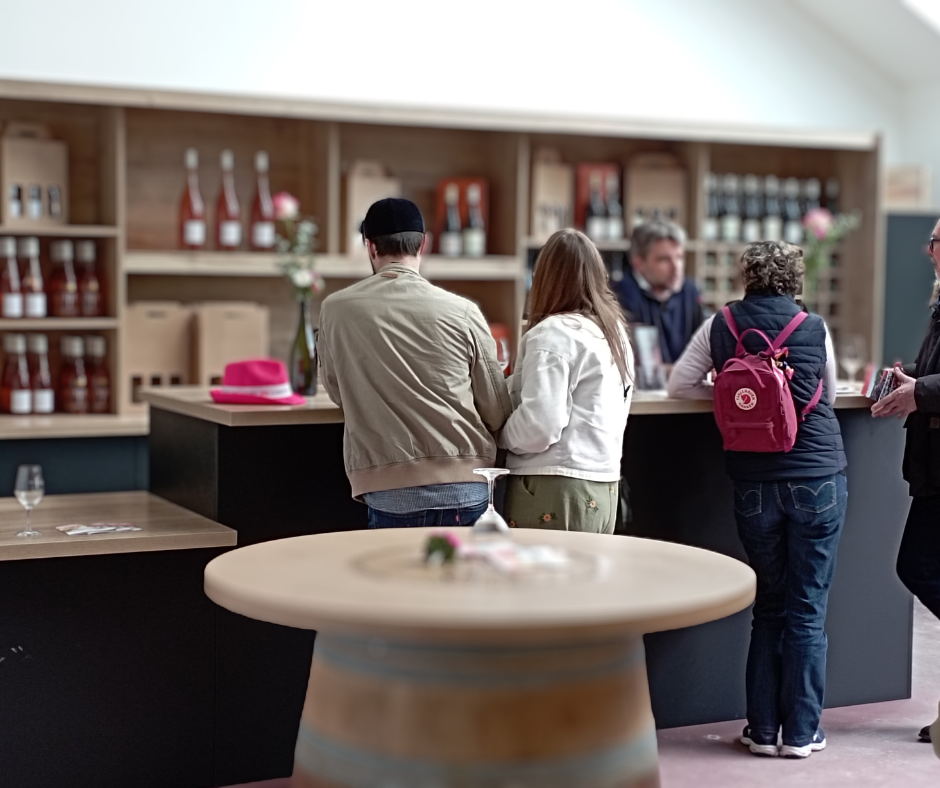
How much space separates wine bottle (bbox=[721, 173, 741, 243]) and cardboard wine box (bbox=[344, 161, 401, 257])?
1.59 metres

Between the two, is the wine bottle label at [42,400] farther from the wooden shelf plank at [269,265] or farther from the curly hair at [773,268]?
the curly hair at [773,268]

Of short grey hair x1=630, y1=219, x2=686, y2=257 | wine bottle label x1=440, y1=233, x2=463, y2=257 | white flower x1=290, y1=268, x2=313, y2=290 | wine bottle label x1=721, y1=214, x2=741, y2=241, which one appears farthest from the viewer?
wine bottle label x1=721, y1=214, x2=741, y2=241

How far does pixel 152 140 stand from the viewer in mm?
5293

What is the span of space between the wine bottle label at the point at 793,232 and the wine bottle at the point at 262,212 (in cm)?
245

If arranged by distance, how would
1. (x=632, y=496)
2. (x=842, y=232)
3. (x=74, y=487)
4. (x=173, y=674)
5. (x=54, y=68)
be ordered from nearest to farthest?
(x=173, y=674) < (x=632, y=496) < (x=74, y=487) < (x=54, y=68) < (x=842, y=232)

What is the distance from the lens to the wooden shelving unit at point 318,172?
5.03m

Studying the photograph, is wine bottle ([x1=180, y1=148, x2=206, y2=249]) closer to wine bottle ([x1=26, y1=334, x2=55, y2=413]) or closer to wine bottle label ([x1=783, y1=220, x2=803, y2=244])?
wine bottle ([x1=26, y1=334, x2=55, y2=413])

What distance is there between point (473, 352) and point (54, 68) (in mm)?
3154

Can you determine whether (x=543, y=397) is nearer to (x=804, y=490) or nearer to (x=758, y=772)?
(x=804, y=490)

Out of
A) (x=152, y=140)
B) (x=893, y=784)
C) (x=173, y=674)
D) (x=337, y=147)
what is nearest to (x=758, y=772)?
(x=893, y=784)

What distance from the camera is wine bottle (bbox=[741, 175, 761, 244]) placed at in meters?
6.11

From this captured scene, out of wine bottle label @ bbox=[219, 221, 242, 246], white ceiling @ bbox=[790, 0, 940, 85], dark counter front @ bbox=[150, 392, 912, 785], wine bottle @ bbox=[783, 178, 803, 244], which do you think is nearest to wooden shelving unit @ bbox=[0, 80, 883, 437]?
wine bottle label @ bbox=[219, 221, 242, 246]

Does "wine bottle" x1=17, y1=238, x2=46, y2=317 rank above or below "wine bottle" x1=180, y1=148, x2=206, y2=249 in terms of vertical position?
below

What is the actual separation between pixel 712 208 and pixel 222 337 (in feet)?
7.92
